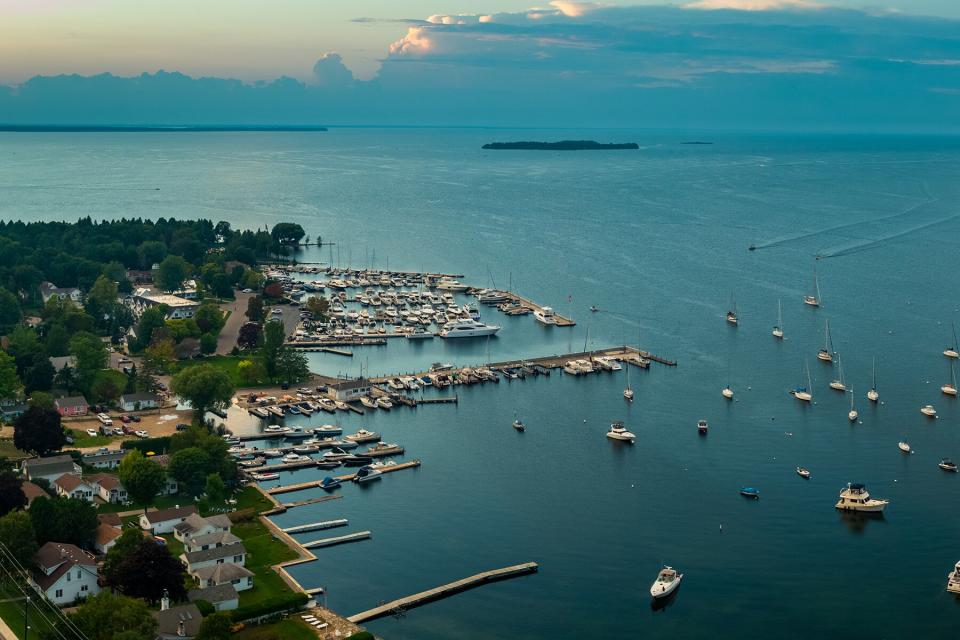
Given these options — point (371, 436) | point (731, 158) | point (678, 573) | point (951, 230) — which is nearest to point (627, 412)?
point (371, 436)

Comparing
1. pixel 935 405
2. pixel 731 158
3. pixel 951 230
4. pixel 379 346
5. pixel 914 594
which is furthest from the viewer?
pixel 731 158

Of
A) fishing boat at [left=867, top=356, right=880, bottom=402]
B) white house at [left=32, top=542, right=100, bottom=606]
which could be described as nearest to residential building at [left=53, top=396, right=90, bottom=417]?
white house at [left=32, top=542, right=100, bottom=606]

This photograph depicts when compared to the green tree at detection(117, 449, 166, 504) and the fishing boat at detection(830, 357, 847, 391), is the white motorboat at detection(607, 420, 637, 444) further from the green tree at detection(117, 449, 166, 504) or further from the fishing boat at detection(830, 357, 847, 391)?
the green tree at detection(117, 449, 166, 504)

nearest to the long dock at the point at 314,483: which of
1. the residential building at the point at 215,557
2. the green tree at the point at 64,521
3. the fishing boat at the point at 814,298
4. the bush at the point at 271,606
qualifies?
the residential building at the point at 215,557

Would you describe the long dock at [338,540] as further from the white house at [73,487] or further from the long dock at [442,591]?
the white house at [73,487]

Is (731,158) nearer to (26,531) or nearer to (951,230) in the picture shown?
(951,230)

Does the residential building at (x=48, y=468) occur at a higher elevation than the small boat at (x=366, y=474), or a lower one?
higher
